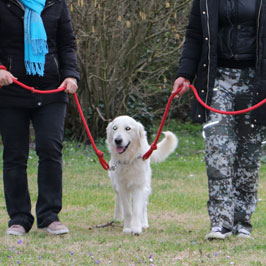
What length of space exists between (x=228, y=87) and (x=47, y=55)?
144 centimetres

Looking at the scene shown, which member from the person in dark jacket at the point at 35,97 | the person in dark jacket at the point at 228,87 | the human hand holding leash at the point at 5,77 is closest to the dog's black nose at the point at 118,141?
the person in dark jacket at the point at 35,97

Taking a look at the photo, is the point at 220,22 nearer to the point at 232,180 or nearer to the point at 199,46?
the point at 199,46

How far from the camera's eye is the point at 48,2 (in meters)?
4.86

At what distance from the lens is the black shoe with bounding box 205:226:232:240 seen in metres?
4.45

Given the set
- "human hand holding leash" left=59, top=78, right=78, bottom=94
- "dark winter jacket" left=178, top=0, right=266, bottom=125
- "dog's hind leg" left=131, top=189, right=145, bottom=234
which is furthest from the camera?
"dog's hind leg" left=131, top=189, right=145, bottom=234

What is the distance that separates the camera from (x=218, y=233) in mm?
4457

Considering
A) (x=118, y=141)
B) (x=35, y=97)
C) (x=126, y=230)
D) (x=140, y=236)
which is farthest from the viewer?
(x=118, y=141)

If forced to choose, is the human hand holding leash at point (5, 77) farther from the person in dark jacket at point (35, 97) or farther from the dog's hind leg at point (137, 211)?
the dog's hind leg at point (137, 211)

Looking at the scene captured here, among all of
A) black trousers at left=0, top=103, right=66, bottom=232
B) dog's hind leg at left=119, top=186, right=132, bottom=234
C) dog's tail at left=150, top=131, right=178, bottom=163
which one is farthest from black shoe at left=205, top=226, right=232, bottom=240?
dog's tail at left=150, top=131, right=178, bottom=163

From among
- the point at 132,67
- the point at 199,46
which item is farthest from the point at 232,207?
the point at 132,67

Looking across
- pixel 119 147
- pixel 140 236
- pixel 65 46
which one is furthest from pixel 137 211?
pixel 65 46

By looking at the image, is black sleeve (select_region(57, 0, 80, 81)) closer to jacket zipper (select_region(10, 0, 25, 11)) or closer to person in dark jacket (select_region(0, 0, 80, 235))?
person in dark jacket (select_region(0, 0, 80, 235))

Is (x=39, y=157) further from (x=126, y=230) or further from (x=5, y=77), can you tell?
(x=126, y=230)

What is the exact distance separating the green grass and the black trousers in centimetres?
20
